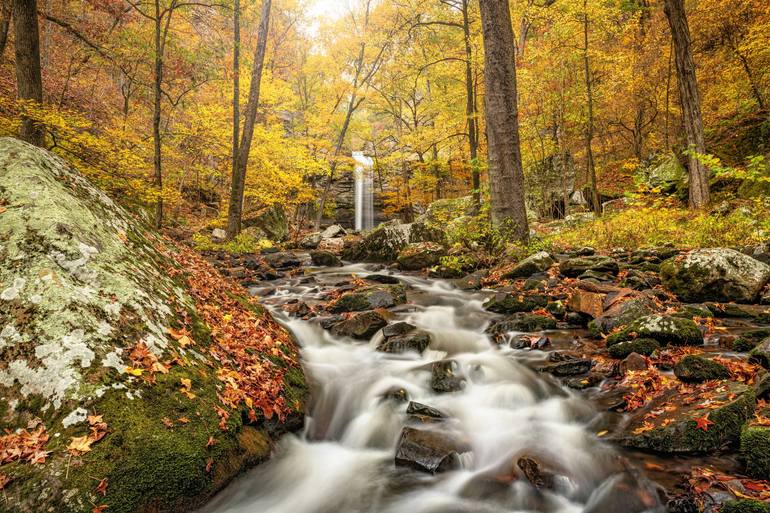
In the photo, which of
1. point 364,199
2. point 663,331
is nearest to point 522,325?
point 663,331

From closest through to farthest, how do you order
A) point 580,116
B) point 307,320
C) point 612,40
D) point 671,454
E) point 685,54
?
point 671,454
point 307,320
point 685,54
point 580,116
point 612,40

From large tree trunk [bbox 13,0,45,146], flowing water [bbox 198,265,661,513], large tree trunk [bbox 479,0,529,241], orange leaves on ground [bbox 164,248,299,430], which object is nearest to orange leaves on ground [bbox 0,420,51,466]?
orange leaves on ground [bbox 164,248,299,430]

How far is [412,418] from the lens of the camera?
3.93 meters

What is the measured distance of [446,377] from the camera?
15.0 feet

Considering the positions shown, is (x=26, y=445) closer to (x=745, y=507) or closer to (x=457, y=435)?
(x=457, y=435)

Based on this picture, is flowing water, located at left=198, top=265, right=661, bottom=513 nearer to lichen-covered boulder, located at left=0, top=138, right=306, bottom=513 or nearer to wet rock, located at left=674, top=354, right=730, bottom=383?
lichen-covered boulder, located at left=0, top=138, right=306, bottom=513

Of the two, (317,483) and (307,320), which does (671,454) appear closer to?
(317,483)

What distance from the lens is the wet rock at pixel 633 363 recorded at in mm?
3890

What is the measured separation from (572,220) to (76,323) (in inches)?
A: 626

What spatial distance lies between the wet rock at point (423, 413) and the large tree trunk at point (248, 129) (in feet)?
40.0

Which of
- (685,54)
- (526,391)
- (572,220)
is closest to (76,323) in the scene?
(526,391)

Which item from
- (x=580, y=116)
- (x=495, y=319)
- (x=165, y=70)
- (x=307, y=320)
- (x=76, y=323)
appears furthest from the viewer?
(x=165, y=70)

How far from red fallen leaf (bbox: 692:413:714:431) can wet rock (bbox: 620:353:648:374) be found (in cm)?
100

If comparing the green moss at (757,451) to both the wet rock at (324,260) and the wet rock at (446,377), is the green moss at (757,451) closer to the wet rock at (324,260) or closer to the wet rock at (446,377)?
the wet rock at (446,377)
